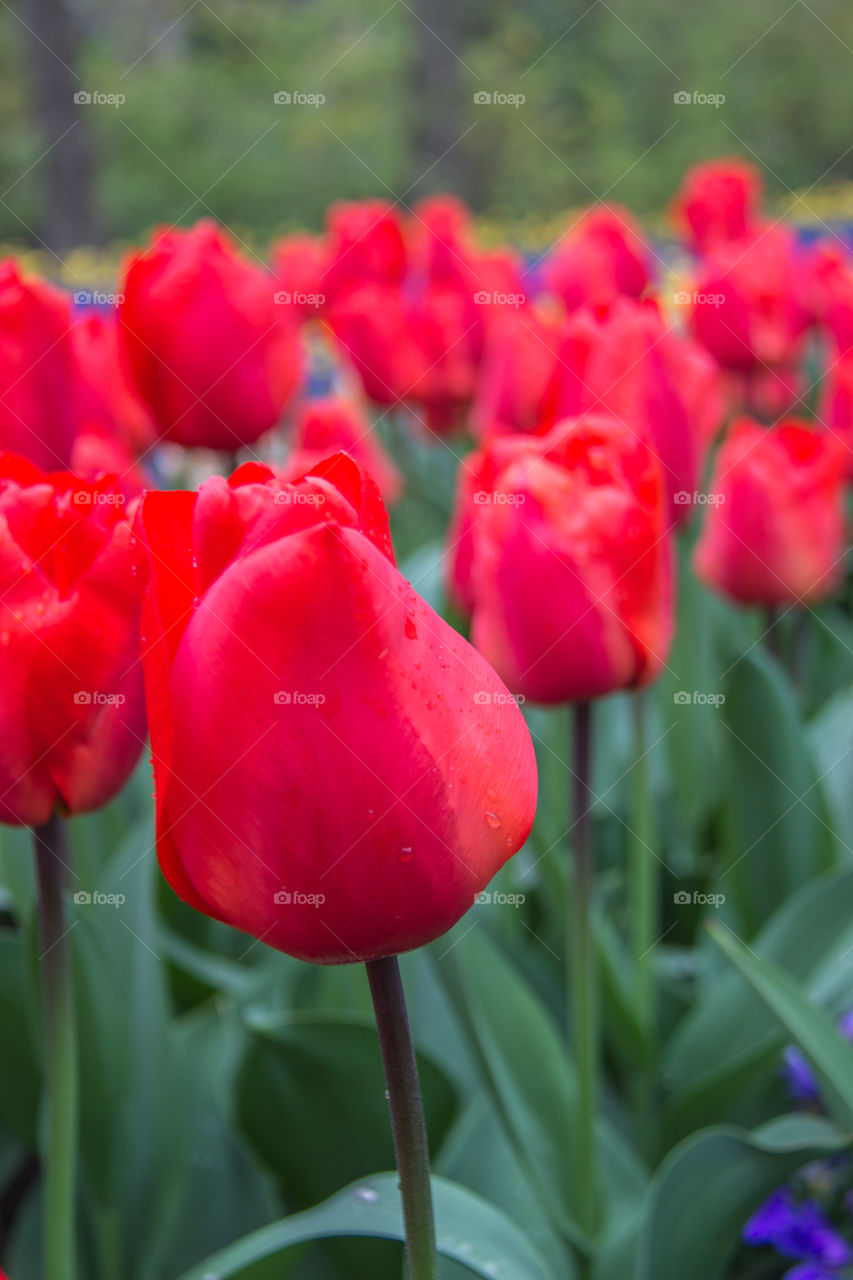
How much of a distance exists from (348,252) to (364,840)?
176cm

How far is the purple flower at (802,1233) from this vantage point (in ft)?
3.20

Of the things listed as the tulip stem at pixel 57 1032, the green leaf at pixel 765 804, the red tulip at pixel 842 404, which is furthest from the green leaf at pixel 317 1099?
the red tulip at pixel 842 404

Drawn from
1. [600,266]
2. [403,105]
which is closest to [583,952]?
[600,266]

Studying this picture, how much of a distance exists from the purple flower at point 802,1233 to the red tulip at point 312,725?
662 millimetres

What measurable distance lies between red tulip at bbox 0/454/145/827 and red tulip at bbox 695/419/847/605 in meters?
0.91

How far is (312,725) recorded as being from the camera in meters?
0.43

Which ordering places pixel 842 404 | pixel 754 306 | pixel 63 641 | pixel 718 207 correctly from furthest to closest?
pixel 718 207 → pixel 754 306 → pixel 842 404 → pixel 63 641

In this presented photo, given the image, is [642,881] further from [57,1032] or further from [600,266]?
[600,266]

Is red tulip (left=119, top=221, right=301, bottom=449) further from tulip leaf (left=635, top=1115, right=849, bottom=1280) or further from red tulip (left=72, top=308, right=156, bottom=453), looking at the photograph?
tulip leaf (left=635, top=1115, right=849, bottom=1280)

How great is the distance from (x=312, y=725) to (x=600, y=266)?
157 centimetres

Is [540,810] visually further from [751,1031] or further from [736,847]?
[751,1031]

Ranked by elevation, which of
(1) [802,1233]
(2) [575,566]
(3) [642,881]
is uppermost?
(2) [575,566]

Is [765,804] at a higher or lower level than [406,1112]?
lower

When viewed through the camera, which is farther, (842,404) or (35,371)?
(842,404)
